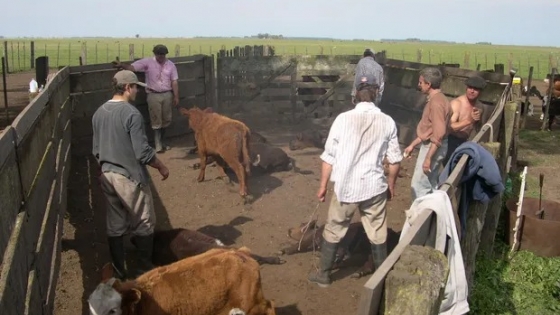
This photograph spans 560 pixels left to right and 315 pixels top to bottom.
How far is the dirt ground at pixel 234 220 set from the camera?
18.2 feet

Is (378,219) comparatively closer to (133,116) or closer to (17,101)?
(133,116)

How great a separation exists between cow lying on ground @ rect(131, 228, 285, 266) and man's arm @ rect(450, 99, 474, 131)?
302 cm

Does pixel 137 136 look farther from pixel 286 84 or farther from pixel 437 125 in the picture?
pixel 286 84

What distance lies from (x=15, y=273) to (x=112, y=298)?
2.39 feet

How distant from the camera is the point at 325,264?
225 inches

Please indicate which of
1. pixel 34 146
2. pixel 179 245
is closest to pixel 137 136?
pixel 34 146

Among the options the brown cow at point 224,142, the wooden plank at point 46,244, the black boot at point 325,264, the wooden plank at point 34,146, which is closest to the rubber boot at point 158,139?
the brown cow at point 224,142

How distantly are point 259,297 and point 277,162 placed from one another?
585 centimetres

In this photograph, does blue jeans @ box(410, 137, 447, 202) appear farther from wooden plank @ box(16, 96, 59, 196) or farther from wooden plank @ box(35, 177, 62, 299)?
wooden plank @ box(16, 96, 59, 196)

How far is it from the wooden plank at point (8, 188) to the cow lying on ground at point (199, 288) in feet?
2.66

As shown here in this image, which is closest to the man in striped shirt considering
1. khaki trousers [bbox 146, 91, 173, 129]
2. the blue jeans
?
the blue jeans

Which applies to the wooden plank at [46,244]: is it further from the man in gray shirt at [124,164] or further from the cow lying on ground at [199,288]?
the man in gray shirt at [124,164]

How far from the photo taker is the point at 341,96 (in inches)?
613

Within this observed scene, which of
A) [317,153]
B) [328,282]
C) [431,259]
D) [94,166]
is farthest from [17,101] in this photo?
[431,259]
